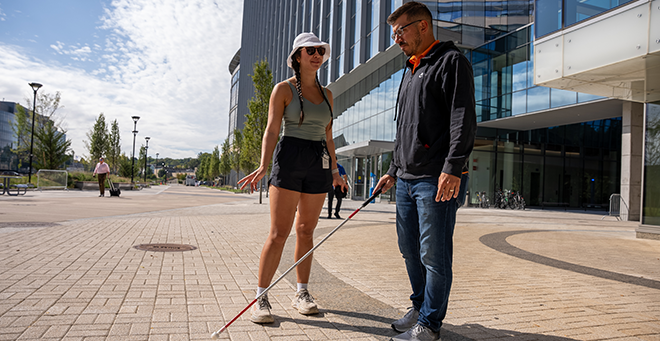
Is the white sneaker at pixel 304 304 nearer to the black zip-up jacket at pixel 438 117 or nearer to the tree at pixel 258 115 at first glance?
the black zip-up jacket at pixel 438 117

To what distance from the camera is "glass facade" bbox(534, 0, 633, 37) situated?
30.0 ft

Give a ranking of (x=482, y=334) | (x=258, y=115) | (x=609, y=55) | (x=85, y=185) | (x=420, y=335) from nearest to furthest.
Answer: (x=420, y=335) → (x=482, y=334) → (x=609, y=55) → (x=258, y=115) → (x=85, y=185)


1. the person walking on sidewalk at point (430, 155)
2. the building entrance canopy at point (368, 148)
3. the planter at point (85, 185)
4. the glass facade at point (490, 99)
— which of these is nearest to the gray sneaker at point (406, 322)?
the person walking on sidewalk at point (430, 155)

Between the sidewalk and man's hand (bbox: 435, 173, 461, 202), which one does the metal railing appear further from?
man's hand (bbox: 435, 173, 461, 202)

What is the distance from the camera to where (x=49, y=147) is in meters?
29.2

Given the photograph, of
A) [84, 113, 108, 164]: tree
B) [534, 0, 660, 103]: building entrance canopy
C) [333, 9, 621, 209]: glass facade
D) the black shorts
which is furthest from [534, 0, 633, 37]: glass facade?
[84, 113, 108, 164]: tree

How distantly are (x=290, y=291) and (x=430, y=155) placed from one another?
194cm

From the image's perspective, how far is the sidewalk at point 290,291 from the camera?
276 cm

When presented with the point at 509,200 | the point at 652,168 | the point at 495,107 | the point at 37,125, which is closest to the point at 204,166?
the point at 37,125

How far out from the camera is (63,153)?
29812 millimetres

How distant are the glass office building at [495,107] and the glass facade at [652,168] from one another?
346 inches

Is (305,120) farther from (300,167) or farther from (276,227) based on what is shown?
(276,227)

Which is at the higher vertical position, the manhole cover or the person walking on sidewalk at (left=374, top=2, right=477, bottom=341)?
the person walking on sidewalk at (left=374, top=2, right=477, bottom=341)

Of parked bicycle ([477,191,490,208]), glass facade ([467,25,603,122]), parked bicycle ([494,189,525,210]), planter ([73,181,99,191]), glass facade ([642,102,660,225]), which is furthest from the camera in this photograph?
planter ([73,181,99,191])
